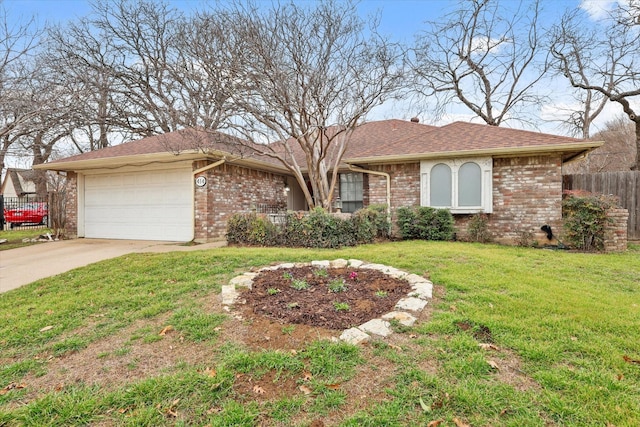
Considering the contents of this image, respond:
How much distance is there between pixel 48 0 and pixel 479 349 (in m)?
14.7

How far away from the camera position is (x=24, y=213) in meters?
15.9

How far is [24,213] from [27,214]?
0.44 feet

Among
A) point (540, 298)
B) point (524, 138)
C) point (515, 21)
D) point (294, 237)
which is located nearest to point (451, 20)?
point (515, 21)

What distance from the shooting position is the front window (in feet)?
37.4

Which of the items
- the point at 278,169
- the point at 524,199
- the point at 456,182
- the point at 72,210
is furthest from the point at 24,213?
the point at 524,199

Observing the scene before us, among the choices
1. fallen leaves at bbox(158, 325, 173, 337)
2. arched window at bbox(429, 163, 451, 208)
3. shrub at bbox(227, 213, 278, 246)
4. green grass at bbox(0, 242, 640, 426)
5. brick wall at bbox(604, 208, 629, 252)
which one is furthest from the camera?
arched window at bbox(429, 163, 451, 208)

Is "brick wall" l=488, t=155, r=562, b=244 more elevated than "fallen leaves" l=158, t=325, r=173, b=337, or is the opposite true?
"brick wall" l=488, t=155, r=562, b=244

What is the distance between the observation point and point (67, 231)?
10719 mm

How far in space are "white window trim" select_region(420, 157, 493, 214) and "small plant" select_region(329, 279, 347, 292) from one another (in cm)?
577

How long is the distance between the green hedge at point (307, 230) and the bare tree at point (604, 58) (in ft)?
37.0

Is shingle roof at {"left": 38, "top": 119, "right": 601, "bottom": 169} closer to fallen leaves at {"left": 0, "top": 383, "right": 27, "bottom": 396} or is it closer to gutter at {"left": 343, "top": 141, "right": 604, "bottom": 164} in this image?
gutter at {"left": 343, "top": 141, "right": 604, "bottom": 164}

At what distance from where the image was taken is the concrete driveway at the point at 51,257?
5.66 metres

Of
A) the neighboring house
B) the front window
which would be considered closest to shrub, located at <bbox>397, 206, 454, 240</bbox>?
the neighboring house

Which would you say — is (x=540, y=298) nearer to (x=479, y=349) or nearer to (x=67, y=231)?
(x=479, y=349)
